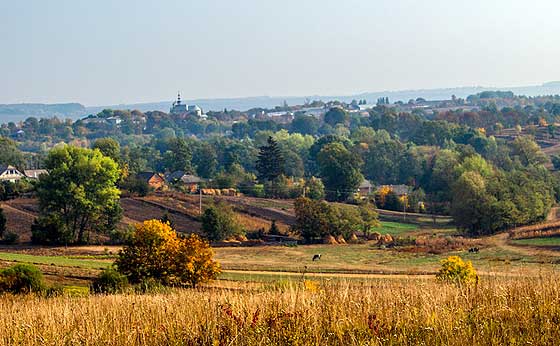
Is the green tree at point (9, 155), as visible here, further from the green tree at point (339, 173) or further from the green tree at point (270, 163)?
the green tree at point (339, 173)

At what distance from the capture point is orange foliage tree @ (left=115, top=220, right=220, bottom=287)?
1166 inches

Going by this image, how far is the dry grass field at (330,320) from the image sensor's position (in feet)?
27.3

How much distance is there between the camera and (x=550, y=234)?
57375mm

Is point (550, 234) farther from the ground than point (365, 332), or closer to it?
closer to it

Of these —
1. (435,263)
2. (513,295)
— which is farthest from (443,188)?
(513,295)

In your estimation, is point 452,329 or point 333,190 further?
point 333,190

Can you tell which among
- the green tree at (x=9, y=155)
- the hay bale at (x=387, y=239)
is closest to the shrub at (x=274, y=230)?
the hay bale at (x=387, y=239)

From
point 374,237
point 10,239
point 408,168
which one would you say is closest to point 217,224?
point 374,237

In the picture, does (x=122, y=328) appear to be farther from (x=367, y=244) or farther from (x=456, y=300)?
(x=367, y=244)

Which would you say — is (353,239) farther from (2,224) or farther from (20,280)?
(20,280)

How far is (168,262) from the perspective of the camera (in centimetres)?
2997

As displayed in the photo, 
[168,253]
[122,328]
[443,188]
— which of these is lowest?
[443,188]

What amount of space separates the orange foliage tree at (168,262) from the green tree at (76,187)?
24.0 meters

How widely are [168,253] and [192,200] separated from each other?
4437 centimetres
